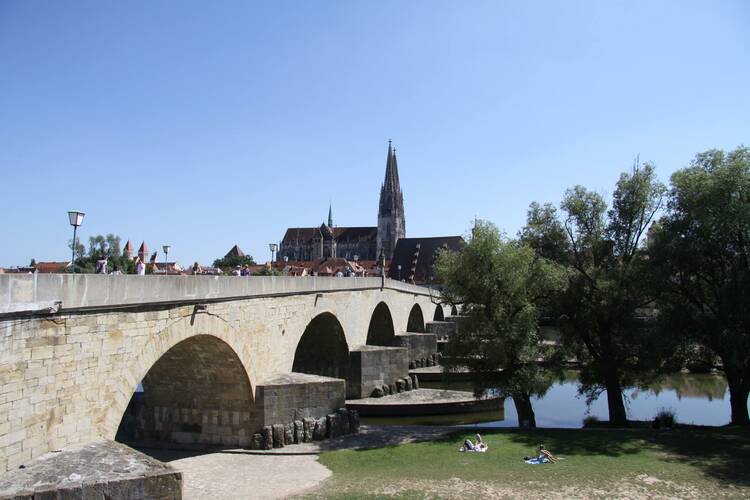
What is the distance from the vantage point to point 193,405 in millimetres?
15656

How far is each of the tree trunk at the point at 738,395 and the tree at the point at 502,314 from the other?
5.54m

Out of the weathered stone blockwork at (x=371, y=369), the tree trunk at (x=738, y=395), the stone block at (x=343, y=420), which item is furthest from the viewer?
the weathered stone blockwork at (x=371, y=369)

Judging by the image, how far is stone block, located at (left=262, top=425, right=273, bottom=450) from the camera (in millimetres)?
15062

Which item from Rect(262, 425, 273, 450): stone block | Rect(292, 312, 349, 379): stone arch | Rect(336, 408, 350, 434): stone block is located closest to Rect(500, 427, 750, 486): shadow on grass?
Rect(336, 408, 350, 434): stone block

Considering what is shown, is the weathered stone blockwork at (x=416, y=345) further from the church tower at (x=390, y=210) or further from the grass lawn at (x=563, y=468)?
the church tower at (x=390, y=210)

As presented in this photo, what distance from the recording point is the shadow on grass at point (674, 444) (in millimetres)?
13281

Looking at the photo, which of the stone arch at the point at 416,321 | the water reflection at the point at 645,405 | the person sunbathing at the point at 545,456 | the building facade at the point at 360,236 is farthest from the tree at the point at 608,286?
the building facade at the point at 360,236

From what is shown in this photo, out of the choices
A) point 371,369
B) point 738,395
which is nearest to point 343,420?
point 371,369

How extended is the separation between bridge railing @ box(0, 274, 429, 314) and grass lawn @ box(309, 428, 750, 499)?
489 cm

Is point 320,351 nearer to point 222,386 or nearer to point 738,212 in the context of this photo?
point 222,386

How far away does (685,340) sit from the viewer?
56.0ft

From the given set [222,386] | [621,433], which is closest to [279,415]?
[222,386]

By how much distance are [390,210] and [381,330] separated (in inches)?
3083

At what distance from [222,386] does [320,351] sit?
32.2ft
